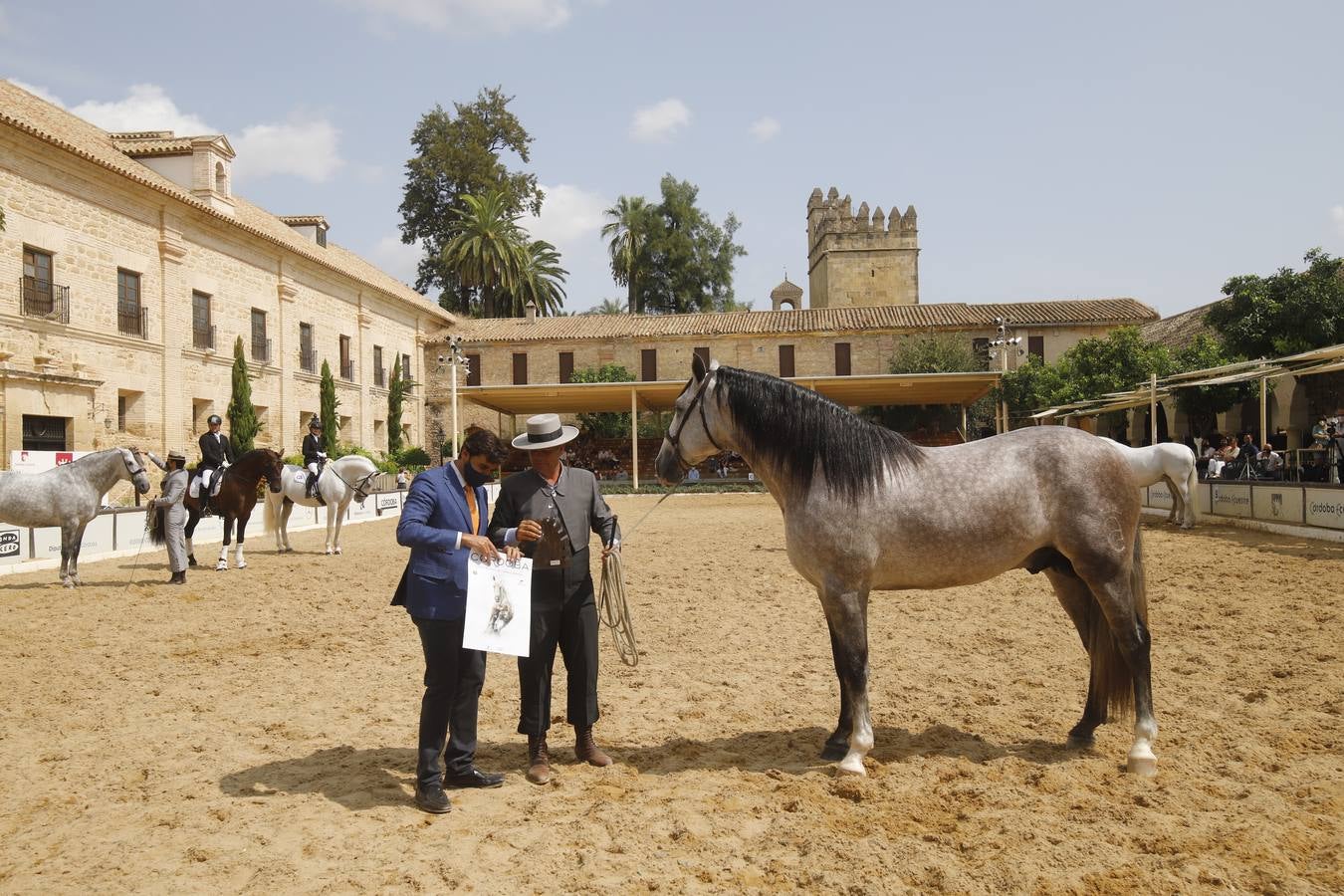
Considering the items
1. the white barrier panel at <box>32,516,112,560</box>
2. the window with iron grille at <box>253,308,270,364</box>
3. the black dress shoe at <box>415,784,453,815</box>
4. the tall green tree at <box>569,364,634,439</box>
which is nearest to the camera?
the black dress shoe at <box>415,784,453,815</box>

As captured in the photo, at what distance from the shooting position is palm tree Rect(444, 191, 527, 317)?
46.1 metres

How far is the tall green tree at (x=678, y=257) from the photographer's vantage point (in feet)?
181

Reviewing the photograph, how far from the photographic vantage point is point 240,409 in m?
26.2

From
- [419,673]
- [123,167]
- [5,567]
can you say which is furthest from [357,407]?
[419,673]

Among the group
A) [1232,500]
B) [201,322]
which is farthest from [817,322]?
[1232,500]

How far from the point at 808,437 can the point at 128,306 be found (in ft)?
80.7

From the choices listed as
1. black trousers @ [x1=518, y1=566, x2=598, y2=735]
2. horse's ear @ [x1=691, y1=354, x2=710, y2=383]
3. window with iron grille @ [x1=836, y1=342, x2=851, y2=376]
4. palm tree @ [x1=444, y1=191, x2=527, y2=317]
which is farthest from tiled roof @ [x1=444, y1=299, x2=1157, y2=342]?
black trousers @ [x1=518, y1=566, x2=598, y2=735]

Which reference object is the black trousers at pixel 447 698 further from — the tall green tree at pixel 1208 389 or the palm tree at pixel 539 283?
the palm tree at pixel 539 283

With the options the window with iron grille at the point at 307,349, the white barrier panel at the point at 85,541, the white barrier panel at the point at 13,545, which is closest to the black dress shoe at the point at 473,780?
the white barrier panel at the point at 85,541

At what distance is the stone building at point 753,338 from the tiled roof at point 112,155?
8.97 metres

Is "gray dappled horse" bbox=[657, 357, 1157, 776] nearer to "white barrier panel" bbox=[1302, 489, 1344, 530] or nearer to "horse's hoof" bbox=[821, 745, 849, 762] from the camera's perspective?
"horse's hoof" bbox=[821, 745, 849, 762]

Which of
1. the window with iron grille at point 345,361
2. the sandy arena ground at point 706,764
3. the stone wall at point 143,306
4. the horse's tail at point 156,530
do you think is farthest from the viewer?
the window with iron grille at point 345,361

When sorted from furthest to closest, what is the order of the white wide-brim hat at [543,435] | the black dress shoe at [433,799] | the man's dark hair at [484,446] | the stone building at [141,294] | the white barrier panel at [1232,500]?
the stone building at [141,294], the white barrier panel at [1232,500], the white wide-brim hat at [543,435], the man's dark hair at [484,446], the black dress shoe at [433,799]

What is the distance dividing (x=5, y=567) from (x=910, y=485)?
12.9 m
